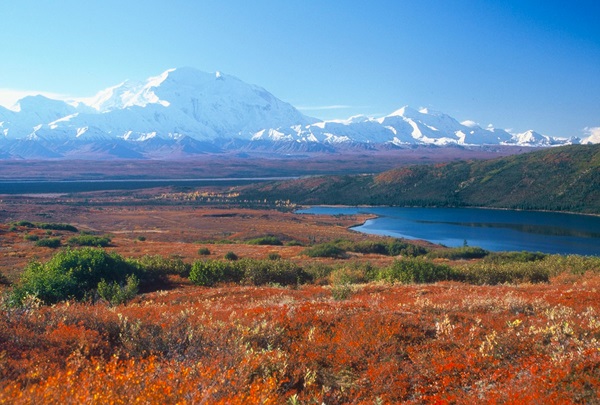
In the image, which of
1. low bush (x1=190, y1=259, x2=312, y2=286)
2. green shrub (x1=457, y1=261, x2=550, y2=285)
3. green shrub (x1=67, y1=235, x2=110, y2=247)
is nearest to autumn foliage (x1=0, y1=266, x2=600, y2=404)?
low bush (x1=190, y1=259, x2=312, y2=286)

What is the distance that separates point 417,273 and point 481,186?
10045cm

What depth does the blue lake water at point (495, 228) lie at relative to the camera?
56.4 m

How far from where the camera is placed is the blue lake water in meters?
56.4

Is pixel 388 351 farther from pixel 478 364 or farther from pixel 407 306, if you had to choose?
pixel 407 306

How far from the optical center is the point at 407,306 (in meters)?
9.09

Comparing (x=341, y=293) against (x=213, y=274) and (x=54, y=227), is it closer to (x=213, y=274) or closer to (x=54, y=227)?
(x=213, y=274)

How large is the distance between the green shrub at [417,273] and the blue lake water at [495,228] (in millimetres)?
38275

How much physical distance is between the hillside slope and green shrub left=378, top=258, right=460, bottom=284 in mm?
79833

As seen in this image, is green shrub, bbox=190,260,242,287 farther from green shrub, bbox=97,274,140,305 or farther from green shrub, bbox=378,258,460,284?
green shrub, bbox=378,258,460,284

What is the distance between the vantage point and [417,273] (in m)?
17.8

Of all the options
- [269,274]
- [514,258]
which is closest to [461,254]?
[514,258]

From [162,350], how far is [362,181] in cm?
12556

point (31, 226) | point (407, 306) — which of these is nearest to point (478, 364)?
point (407, 306)

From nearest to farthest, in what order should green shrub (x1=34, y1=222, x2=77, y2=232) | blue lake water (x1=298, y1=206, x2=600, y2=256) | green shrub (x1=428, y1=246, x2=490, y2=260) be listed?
green shrub (x1=428, y1=246, x2=490, y2=260) < green shrub (x1=34, y1=222, x2=77, y2=232) < blue lake water (x1=298, y1=206, x2=600, y2=256)
